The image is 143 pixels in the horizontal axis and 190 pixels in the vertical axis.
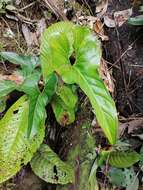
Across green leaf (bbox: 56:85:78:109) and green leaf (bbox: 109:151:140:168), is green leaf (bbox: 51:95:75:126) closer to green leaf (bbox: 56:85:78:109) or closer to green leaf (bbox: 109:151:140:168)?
green leaf (bbox: 56:85:78:109)

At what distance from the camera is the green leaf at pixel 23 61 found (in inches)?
73.2

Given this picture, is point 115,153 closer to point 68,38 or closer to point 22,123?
point 22,123

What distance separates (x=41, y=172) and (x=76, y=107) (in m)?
0.39

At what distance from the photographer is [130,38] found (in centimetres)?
224

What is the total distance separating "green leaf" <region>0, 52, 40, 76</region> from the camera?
1.86 metres

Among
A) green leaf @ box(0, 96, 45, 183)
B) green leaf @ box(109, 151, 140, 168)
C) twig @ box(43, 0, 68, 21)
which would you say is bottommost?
green leaf @ box(109, 151, 140, 168)

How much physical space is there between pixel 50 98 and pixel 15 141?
282 millimetres

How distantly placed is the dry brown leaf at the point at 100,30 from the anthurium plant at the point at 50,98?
1.41ft

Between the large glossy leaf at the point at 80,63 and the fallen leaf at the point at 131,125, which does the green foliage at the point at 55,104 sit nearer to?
the large glossy leaf at the point at 80,63

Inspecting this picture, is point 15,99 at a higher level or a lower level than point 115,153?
higher

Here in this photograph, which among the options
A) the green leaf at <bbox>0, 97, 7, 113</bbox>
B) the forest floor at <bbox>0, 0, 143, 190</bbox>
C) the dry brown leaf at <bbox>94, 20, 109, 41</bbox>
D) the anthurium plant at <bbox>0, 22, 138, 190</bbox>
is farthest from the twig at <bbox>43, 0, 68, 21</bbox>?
the green leaf at <bbox>0, 97, 7, 113</bbox>

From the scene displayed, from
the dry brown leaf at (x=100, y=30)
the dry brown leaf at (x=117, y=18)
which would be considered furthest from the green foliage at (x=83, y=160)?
the dry brown leaf at (x=117, y=18)

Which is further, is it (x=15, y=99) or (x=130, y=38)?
(x=130, y=38)

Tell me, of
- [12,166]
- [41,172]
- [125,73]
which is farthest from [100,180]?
[125,73]
